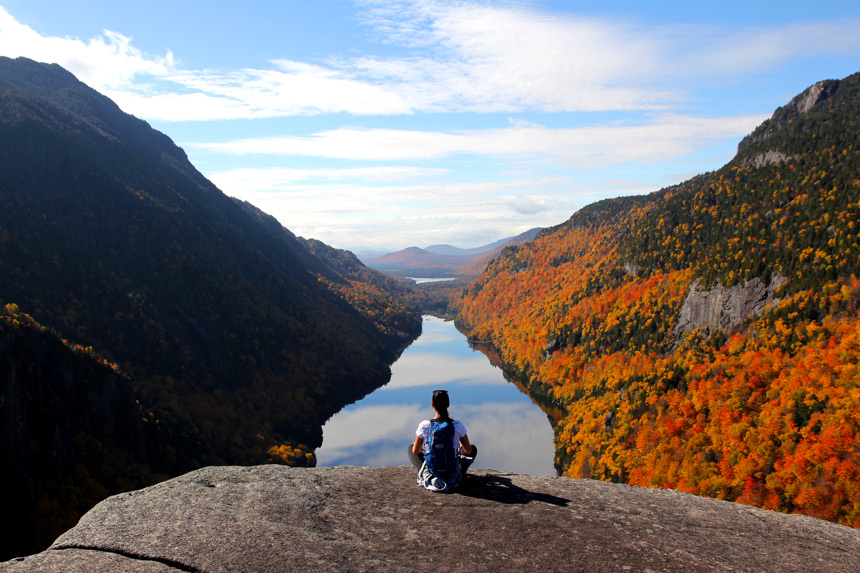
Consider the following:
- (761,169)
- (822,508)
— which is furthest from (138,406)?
(761,169)

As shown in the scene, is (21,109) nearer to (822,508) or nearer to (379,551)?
(379,551)

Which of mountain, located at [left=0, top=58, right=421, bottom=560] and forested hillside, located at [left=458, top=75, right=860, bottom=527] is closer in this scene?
forested hillside, located at [left=458, top=75, right=860, bottom=527]

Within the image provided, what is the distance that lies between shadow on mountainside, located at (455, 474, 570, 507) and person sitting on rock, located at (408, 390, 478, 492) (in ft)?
1.28

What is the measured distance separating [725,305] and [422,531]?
12133 centimetres

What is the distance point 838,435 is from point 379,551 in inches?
3265

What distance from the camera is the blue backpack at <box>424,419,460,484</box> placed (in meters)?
11.6

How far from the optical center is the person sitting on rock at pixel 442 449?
11.5 m

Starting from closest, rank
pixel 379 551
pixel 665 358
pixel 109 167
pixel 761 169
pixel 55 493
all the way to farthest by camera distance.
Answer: pixel 379 551, pixel 55 493, pixel 665 358, pixel 761 169, pixel 109 167

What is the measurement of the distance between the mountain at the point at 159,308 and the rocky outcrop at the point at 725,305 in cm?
8989

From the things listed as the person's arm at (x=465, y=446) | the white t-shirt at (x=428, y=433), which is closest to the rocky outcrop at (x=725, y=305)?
the person's arm at (x=465, y=446)

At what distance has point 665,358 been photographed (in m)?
117

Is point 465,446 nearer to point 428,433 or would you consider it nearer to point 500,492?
point 428,433

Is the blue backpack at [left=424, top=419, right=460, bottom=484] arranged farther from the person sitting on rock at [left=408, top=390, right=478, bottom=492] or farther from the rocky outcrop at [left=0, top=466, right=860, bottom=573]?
the rocky outcrop at [left=0, top=466, right=860, bottom=573]

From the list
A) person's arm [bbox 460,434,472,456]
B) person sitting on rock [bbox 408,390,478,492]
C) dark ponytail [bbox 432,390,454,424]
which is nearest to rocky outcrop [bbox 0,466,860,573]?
person sitting on rock [bbox 408,390,478,492]
